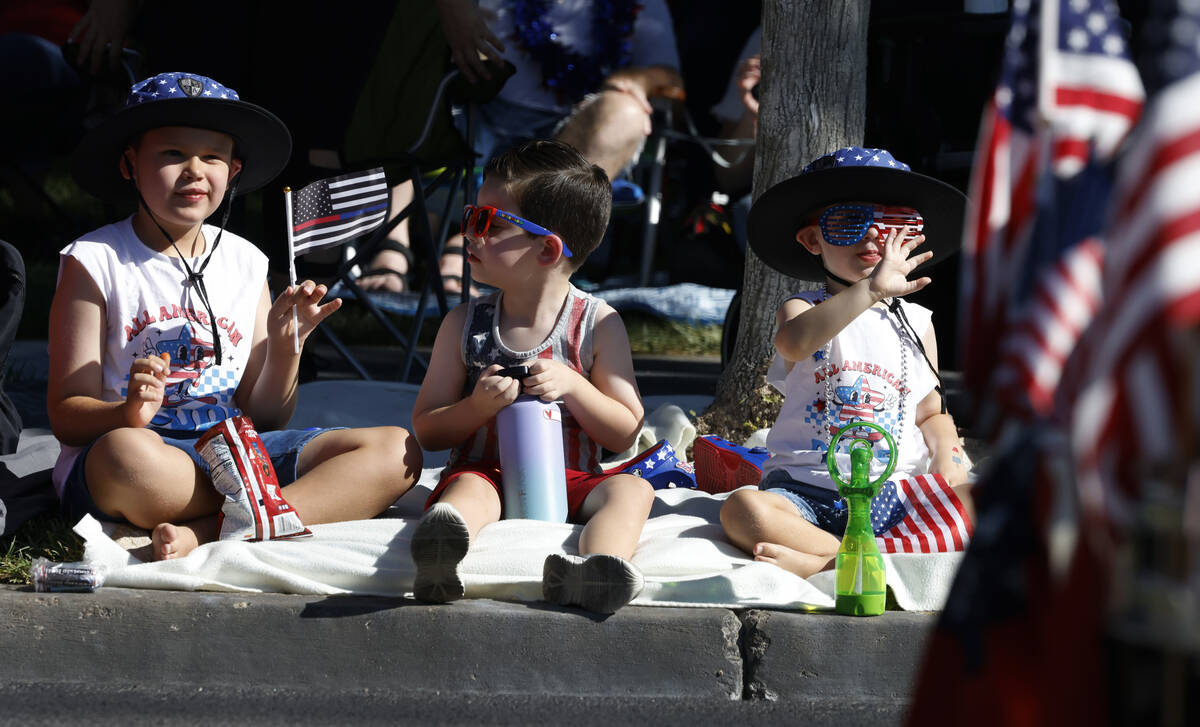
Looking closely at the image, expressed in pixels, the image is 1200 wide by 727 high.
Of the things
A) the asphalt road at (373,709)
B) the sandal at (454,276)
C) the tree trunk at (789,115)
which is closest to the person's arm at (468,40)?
the tree trunk at (789,115)

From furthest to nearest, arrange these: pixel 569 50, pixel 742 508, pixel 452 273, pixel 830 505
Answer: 1. pixel 452 273
2. pixel 569 50
3. pixel 830 505
4. pixel 742 508

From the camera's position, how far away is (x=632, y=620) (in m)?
2.57

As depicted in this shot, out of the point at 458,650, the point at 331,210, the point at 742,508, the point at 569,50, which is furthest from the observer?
the point at 569,50

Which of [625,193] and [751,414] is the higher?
[625,193]

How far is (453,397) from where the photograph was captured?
3.36m

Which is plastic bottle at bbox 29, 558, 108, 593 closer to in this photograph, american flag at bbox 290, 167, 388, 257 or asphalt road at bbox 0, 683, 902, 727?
asphalt road at bbox 0, 683, 902, 727

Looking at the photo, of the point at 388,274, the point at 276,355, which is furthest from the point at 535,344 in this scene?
the point at 388,274

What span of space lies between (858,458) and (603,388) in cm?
76

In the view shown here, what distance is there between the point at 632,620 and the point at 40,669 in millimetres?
1115

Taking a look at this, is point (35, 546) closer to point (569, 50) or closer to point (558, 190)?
point (558, 190)

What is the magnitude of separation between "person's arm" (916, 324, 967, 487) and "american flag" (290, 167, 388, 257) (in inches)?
58.7

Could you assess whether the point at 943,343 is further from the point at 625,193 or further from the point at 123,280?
the point at 123,280

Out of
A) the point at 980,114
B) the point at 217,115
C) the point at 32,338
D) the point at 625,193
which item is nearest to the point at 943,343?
the point at 980,114

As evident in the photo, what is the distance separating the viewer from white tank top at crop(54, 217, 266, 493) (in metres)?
3.14
